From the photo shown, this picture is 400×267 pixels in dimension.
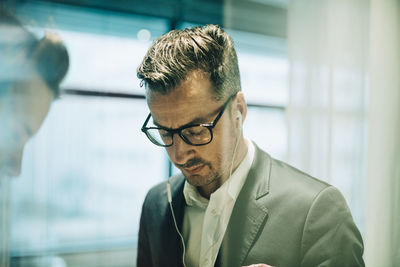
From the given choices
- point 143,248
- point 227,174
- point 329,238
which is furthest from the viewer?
point 143,248

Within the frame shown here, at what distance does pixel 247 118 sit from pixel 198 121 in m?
0.15

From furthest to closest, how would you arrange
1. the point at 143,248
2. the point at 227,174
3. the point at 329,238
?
the point at 143,248 → the point at 227,174 → the point at 329,238

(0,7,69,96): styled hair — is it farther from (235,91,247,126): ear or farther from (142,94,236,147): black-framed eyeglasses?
(235,91,247,126): ear

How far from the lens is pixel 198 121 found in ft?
2.31

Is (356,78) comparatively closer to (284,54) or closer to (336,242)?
(284,54)

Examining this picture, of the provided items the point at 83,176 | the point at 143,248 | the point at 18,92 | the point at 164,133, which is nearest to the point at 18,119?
the point at 18,92

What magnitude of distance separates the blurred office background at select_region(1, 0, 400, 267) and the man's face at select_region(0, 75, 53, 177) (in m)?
0.02

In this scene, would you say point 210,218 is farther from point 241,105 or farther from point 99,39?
point 99,39

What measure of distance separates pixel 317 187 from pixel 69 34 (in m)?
0.73

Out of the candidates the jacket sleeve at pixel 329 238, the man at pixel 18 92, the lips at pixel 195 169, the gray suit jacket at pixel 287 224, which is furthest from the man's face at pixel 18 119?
the jacket sleeve at pixel 329 238

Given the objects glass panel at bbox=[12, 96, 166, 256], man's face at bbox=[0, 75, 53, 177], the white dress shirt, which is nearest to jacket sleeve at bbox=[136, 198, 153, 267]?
glass panel at bbox=[12, 96, 166, 256]

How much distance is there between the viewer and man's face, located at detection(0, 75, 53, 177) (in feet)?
2.41

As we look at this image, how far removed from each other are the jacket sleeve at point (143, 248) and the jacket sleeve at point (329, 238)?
0.45 metres

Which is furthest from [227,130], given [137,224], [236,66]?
[137,224]
